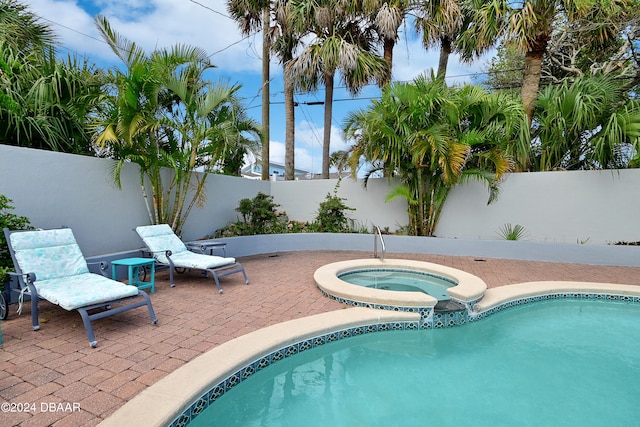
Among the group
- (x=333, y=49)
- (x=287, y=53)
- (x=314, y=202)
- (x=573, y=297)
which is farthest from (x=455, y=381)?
(x=287, y=53)

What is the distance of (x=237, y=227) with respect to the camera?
899 centimetres

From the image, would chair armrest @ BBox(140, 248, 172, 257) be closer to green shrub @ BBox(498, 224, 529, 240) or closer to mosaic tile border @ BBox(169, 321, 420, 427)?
mosaic tile border @ BBox(169, 321, 420, 427)

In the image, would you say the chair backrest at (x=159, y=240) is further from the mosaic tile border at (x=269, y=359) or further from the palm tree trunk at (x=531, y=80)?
the palm tree trunk at (x=531, y=80)

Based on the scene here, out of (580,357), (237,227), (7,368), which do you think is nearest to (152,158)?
(237,227)

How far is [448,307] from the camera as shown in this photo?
464cm

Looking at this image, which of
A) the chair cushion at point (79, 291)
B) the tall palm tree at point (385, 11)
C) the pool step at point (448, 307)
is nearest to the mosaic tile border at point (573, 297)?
the pool step at point (448, 307)

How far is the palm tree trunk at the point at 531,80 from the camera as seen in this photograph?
8922mm

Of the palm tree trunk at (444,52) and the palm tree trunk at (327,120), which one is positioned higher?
the palm tree trunk at (444,52)

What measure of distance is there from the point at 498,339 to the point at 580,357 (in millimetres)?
869

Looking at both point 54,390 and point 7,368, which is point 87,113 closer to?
point 7,368

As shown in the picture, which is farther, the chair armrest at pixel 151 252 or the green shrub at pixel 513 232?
the green shrub at pixel 513 232

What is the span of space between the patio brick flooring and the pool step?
4.57 ft

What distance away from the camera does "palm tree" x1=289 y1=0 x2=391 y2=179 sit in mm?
9648

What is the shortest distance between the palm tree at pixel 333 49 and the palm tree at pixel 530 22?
291cm
